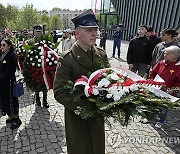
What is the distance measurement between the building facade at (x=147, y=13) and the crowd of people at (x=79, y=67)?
14553 millimetres

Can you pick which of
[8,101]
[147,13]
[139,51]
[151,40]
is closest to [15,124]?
[8,101]

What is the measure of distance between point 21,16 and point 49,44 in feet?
136

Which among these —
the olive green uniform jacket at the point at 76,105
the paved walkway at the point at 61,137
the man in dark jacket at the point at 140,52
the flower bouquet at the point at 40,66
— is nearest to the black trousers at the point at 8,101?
the paved walkway at the point at 61,137

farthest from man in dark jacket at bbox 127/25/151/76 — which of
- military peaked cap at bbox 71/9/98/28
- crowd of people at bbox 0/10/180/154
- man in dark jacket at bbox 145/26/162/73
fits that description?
military peaked cap at bbox 71/9/98/28

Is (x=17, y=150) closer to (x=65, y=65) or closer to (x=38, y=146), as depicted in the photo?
(x=38, y=146)

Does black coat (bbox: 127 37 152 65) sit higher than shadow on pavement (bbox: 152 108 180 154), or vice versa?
black coat (bbox: 127 37 152 65)

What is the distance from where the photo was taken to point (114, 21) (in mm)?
43719

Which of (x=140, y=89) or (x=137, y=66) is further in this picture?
(x=137, y=66)

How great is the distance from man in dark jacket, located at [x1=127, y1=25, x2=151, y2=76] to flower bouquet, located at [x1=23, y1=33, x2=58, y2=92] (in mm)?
2454

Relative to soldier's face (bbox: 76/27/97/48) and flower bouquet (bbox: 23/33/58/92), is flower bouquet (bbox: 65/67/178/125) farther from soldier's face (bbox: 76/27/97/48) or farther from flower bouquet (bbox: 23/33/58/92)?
flower bouquet (bbox: 23/33/58/92)

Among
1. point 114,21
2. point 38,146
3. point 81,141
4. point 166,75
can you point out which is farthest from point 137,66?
point 114,21

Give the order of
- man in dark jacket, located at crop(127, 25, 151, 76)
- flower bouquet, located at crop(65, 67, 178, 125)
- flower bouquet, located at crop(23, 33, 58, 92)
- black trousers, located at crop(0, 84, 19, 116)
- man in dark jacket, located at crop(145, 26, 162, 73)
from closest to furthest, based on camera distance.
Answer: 1. flower bouquet, located at crop(65, 67, 178, 125)
2. black trousers, located at crop(0, 84, 19, 116)
3. flower bouquet, located at crop(23, 33, 58, 92)
4. man in dark jacket, located at crop(127, 25, 151, 76)
5. man in dark jacket, located at crop(145, 26, 162, 73)

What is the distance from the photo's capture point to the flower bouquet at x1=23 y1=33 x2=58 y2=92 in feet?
15.4

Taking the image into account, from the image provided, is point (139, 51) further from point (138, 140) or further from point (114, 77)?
point (114, 77)
